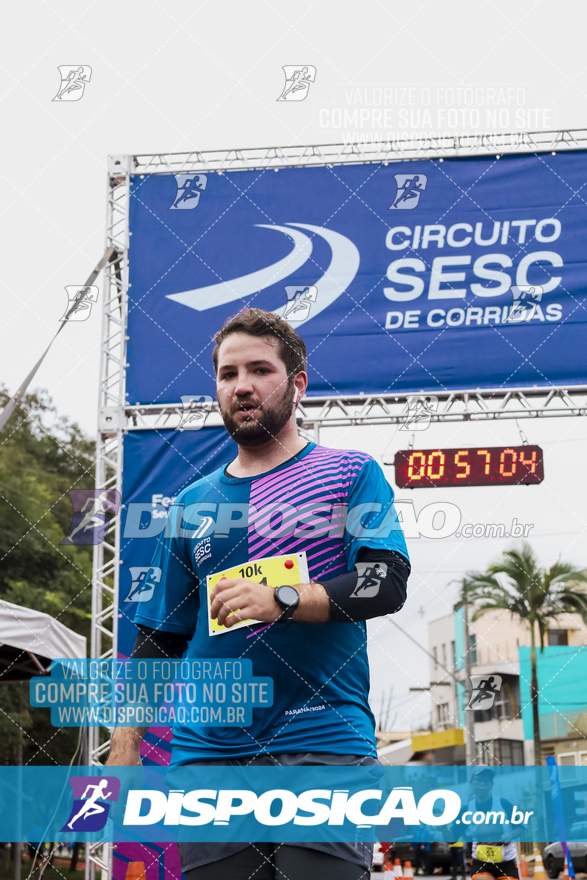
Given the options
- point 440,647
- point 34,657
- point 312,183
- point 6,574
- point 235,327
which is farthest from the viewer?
point 440,647

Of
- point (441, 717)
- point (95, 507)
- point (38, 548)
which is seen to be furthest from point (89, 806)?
point (441, 717)

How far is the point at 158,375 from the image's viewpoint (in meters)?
7.97

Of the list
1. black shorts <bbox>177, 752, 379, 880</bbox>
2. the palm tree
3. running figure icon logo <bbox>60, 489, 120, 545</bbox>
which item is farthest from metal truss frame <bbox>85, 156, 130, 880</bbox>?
the palm tree

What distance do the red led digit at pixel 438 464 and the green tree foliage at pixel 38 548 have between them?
8034 millimetres

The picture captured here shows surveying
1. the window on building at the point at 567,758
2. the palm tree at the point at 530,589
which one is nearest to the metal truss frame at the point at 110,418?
the palm tree at the point at 530,589

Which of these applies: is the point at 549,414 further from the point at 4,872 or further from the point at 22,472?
the point at 22,472

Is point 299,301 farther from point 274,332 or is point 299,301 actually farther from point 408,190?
point 274,332

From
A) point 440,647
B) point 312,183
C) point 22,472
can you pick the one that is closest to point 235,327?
point 312,183

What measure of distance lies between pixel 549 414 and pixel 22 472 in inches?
612

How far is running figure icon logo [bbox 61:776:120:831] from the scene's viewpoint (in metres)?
6.34

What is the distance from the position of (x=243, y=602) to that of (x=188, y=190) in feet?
23.6

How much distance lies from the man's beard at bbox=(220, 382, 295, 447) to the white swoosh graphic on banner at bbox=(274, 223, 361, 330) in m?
5.98

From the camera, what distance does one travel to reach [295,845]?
1.59 m

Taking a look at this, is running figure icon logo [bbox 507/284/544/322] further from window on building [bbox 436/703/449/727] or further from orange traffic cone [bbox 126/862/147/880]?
window on building [bbox 436/703/449/727]
